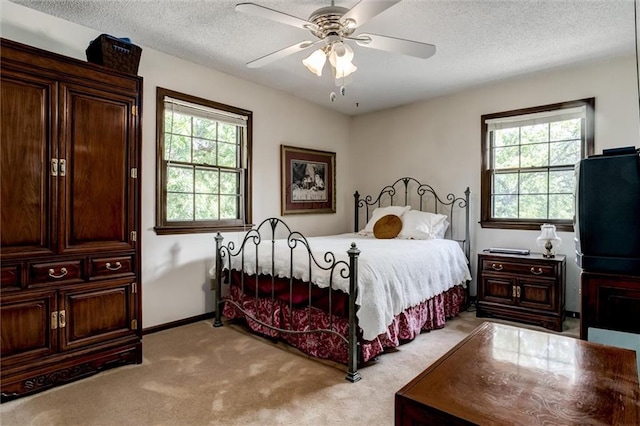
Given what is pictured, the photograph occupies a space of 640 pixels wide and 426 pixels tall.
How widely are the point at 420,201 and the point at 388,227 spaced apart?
0.86 m

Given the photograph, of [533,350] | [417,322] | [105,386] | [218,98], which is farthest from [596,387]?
[218,98]

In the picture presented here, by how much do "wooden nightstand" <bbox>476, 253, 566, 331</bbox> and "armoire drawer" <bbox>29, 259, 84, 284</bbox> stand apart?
363cm

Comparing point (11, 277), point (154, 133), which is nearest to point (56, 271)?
point (11, 277)

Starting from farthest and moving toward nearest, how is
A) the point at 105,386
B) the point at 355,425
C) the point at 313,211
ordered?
the point at 313,211 → the point at 105,386 → the point at 355,425

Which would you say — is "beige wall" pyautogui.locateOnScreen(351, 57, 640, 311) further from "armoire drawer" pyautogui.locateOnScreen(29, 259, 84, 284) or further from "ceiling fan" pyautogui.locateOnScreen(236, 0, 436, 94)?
"armoire drawer" pyautogui.locateOnScreen(29, 259, 84, 284)

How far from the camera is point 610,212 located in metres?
2.21

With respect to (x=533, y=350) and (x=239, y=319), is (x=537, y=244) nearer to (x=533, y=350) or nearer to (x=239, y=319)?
(x=533, y=350)

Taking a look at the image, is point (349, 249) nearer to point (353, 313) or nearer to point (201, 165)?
point (353, 313)

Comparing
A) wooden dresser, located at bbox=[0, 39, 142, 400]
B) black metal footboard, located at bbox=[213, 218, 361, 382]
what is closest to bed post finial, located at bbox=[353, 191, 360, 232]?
black metal footboard, located at bbox=[213, 218, 361, 382]

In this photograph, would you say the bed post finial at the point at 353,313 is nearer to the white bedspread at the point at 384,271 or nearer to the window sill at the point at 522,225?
the white bedspread at the point at 384,271

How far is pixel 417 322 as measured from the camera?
10.2 feet

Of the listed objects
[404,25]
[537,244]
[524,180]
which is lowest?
[537,244]

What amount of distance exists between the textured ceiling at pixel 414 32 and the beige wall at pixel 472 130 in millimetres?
232

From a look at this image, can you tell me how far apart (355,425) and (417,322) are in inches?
57.2
